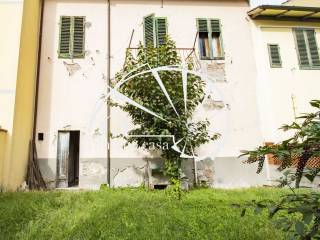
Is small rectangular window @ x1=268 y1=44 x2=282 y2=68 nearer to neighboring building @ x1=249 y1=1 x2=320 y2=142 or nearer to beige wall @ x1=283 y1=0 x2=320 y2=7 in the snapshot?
neighboring building @ x1=249 y1=1 x2=320 y2=142

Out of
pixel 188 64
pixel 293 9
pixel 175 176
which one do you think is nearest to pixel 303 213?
pixel 175 176

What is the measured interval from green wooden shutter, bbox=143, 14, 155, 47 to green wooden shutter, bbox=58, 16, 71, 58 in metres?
2.36

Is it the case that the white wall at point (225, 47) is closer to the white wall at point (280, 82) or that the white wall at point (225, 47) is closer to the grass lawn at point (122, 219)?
the white wall at point (280, 82)

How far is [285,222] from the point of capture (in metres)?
1.61

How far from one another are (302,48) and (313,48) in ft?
1.30

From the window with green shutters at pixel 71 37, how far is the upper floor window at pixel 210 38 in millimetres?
3764

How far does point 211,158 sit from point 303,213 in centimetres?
785

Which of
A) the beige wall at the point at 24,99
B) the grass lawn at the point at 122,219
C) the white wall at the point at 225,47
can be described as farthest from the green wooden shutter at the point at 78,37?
the grass lawn at the point at 122,219

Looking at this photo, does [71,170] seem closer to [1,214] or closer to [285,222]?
[1,214]

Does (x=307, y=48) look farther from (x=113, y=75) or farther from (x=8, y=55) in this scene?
(x=8, y=55)

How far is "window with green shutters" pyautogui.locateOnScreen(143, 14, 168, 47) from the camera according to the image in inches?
380

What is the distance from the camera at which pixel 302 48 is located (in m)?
10.2

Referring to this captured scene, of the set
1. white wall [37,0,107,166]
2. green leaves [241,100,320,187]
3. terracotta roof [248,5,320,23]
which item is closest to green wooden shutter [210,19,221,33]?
terracotta roof [248,5,320,23]

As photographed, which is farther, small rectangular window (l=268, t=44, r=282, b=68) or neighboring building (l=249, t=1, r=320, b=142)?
small rectangular window (l=268, t=44, r=282, b=68)
